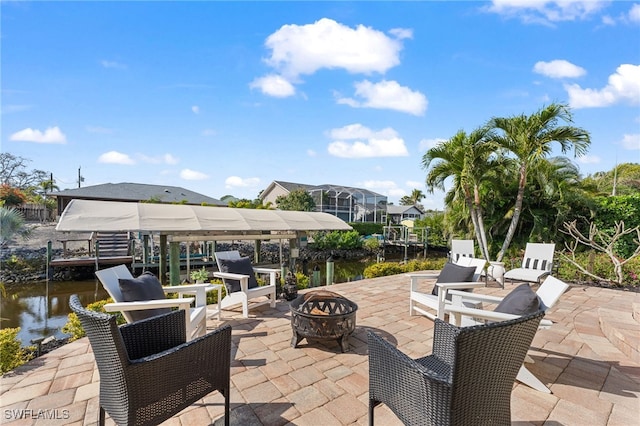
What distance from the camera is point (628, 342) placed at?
10.5 ft

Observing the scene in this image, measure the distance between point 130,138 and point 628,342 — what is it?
1266cm

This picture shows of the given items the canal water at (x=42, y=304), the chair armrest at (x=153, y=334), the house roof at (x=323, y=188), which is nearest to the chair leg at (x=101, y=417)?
the chair armrest at (x=153, y=334)

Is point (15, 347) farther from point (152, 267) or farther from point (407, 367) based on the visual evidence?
point (152, 267)

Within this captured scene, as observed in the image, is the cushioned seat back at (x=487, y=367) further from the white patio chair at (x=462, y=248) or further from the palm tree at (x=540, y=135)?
the palm tree at (x=540, y=135)

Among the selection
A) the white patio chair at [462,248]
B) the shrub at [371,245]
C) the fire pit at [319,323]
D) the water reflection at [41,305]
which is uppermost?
the white patio chair at [462,248]

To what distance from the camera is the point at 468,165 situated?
841cm

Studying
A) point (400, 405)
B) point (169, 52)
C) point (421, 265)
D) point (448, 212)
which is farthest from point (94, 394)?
point (448, 212)

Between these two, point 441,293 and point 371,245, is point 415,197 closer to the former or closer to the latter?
point 371,245

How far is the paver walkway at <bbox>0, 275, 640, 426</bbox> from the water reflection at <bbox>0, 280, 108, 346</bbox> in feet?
11.9

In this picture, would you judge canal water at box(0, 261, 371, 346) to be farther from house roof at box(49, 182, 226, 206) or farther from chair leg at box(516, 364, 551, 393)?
house roof at box(49, 182, 226, 206)

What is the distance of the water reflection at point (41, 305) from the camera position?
619cm

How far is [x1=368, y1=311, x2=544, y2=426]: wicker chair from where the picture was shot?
1.45 meters

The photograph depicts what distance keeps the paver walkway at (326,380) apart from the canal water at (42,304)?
364 centimetres

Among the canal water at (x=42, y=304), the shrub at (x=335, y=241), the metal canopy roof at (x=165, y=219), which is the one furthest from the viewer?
the shrub at (x=335, y=241)
